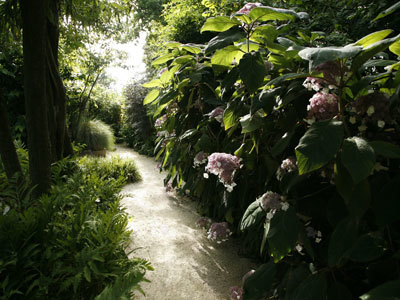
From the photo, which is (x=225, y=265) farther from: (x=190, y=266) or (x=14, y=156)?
(x=14, y=156)

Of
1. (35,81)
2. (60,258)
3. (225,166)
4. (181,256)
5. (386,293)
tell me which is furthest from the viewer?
(181,256)

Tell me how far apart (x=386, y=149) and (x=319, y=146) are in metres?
0.14

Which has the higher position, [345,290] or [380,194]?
[380,194]

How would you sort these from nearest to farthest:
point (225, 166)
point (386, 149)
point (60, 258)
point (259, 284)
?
point (386, 149) → point (259, 284) → point (225, 166) → point (60, 258)

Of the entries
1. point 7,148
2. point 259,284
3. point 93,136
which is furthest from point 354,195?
point 93,136

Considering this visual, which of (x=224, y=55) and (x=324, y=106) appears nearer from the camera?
(x=324, y=106)

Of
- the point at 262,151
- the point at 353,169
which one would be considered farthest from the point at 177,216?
the point at 353,169

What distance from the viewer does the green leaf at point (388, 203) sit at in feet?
1.81

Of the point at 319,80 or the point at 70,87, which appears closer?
the point at 319,80

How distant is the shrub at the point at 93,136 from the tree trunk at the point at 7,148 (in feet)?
17.6

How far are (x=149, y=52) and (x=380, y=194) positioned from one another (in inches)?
443

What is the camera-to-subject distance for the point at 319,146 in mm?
570

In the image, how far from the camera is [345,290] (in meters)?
0.66

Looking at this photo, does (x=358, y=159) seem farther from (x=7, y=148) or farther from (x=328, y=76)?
(x=7, y=148)
